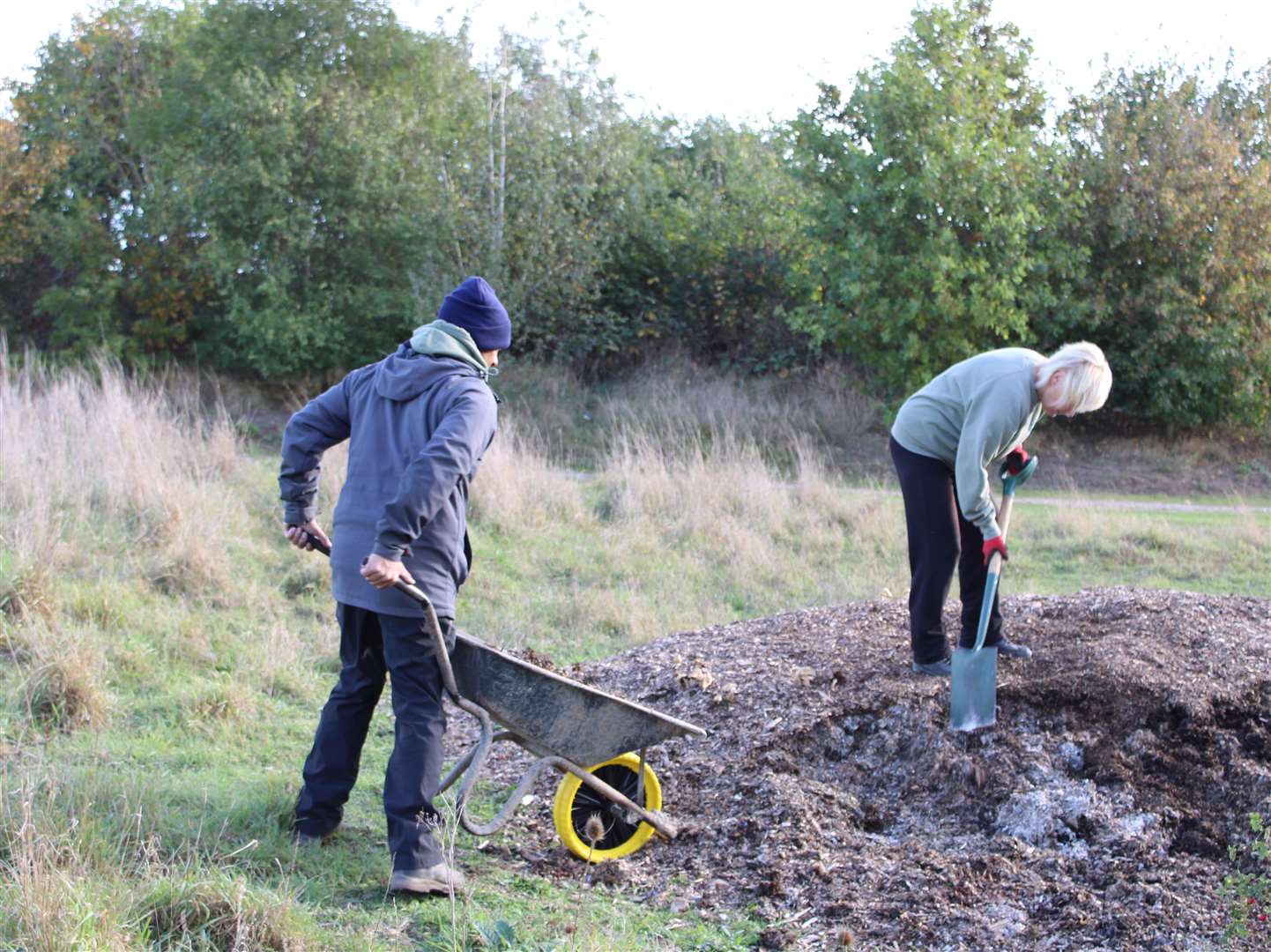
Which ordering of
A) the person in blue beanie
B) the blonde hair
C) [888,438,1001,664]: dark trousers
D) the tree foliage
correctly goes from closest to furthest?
the person in blue beanie → the blonde hair → [888,438,1001,664]: dark trousers → the tree foliage

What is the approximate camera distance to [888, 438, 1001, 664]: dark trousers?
5492mm

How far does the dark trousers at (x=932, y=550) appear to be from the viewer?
5.49 metres

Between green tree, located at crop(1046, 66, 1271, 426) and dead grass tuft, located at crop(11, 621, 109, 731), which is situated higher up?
green tree, located at crop(1046, 66, 1271, 426)

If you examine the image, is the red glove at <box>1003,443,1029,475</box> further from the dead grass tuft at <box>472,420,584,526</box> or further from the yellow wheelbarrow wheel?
the dead grass tuft at <box>472,420,584,526</box>

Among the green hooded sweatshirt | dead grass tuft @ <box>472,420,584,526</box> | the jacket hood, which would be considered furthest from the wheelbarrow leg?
dead grass tuft @ <box>472,420,584,526</box>

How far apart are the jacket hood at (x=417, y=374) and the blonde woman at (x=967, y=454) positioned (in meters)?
2.25

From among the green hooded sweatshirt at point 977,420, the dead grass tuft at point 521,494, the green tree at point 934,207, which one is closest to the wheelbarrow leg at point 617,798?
the green hooded sweatshirt at point 977,420

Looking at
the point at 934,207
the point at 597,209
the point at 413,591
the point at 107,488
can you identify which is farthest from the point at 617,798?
the point at 597,209

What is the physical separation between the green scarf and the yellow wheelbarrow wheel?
1349 millimetres

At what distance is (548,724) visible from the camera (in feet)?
12.9

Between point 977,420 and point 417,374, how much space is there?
2.41m

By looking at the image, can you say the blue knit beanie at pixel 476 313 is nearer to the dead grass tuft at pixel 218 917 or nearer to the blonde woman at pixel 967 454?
the dead grass tuft at pixel 218 917

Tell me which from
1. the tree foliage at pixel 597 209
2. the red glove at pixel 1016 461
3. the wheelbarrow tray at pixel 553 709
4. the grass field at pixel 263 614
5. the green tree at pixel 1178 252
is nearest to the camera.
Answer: the grass field at pixel 263 614

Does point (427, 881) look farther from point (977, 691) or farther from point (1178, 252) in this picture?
point (1178, 252)
